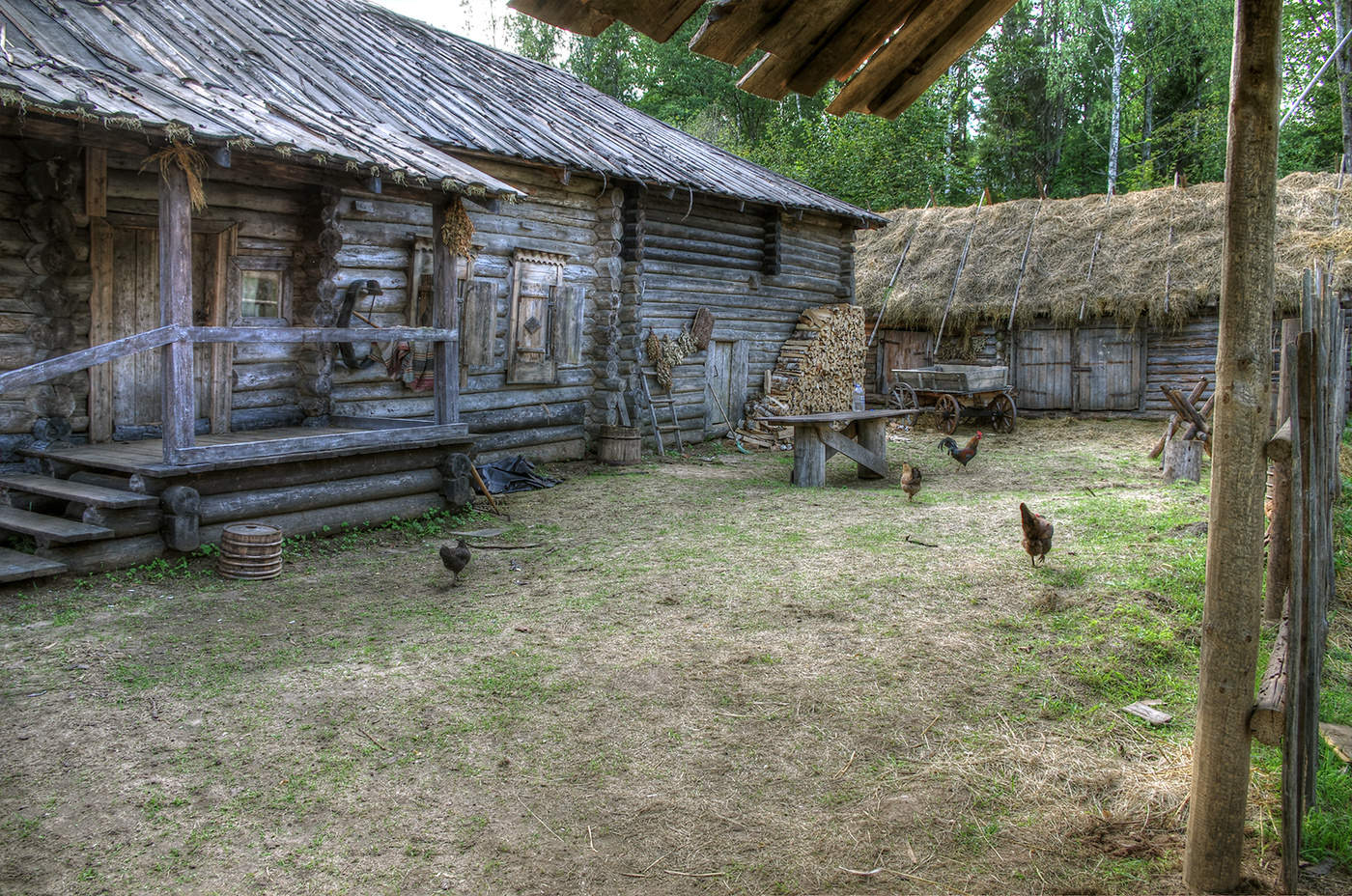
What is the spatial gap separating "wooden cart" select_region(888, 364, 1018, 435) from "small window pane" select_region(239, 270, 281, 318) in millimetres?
12461

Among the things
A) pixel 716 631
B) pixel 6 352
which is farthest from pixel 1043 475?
pixel 6 352

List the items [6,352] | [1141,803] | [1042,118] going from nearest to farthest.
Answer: [1141,803]
[6,352]
[1042,118]

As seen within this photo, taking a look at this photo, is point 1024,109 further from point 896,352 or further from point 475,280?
point 475,280

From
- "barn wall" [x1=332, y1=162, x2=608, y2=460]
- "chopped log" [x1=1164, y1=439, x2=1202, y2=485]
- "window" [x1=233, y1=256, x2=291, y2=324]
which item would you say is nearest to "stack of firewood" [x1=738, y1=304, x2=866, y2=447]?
"barn wall" [x1=332, y1=162, x2=608, y2=460]

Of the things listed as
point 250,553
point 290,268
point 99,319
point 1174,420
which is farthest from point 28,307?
point 1174,420

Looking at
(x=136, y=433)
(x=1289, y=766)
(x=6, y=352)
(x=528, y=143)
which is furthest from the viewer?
(x=528, y=143)

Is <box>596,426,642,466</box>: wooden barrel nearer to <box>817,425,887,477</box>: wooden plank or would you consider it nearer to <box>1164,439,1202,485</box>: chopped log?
<box>817,425,887,477</box>: wooden plank

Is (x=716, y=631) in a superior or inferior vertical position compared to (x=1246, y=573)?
inferior

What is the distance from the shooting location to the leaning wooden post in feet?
8.87

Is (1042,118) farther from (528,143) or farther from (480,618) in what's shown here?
(480,618)

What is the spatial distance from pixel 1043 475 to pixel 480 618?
29.4ft

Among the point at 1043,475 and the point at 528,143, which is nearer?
the point at 528,143

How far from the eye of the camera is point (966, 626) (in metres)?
5.77

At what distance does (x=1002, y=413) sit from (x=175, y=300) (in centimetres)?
1558
